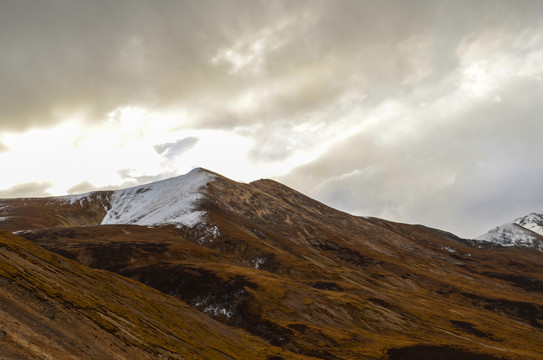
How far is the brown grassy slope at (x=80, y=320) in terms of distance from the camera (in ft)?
79.0

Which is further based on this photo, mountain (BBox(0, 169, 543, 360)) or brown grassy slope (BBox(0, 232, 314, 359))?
mountain (BBox(0, 169, 543, 360))

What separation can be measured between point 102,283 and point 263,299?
1583 inches

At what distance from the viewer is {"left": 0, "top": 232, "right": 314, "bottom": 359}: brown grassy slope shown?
79.0 ft

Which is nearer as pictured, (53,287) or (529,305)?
(53,287)

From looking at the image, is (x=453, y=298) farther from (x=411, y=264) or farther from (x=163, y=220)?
(x=163, y=220)

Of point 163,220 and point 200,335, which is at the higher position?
point 163,220

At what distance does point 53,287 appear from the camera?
1297 inches

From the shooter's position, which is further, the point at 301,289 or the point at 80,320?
the point at 301,289

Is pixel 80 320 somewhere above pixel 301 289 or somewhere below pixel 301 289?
below

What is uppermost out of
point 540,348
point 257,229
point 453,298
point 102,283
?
point 257,229

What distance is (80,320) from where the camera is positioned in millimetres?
29656

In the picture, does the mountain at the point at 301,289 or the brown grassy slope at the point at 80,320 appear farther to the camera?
the mountain at the point at 301,289

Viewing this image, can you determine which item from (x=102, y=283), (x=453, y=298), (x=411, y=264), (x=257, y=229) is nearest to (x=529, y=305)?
(x=453, y=298)

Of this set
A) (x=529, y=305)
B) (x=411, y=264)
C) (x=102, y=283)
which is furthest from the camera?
(x=411, y=264)
